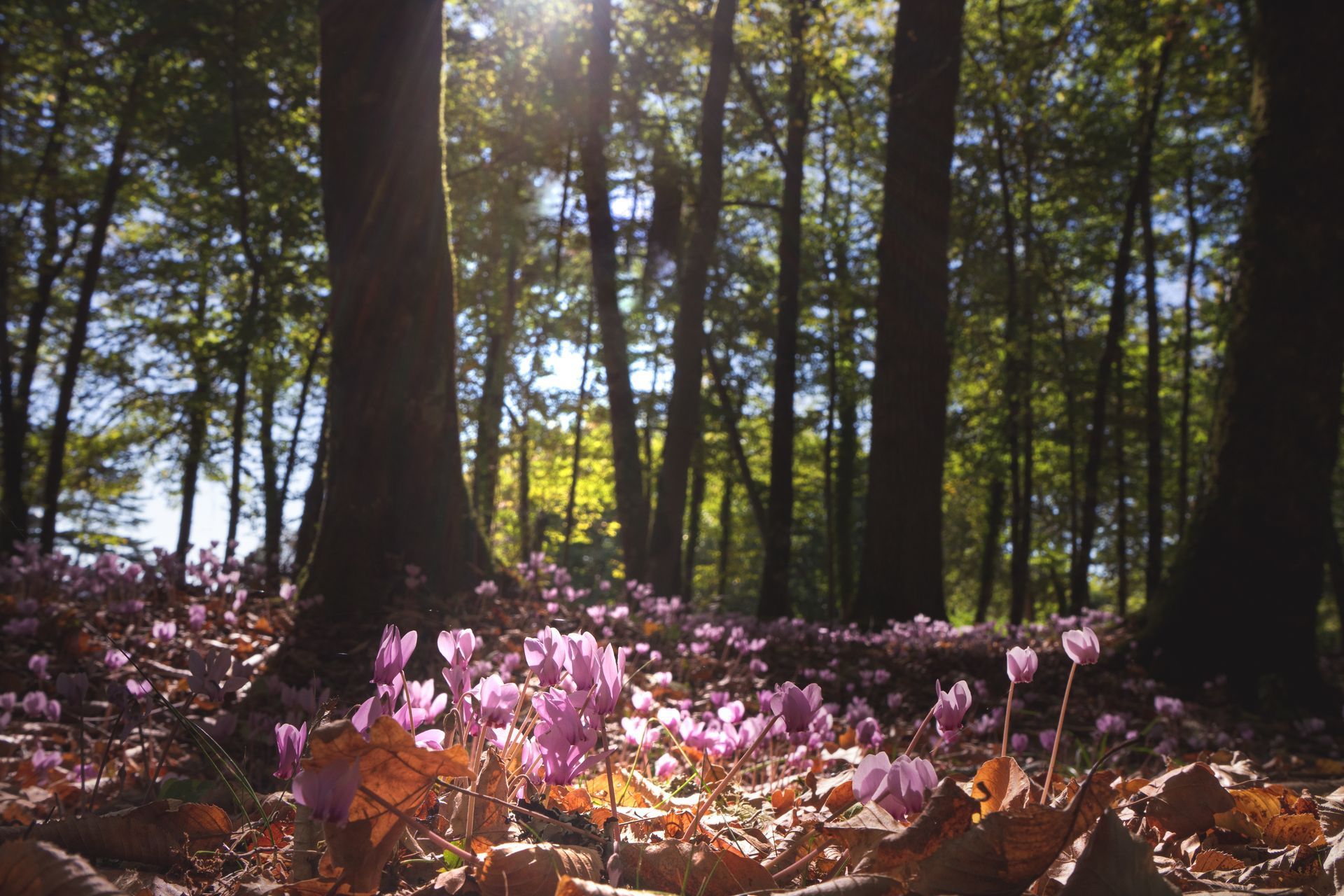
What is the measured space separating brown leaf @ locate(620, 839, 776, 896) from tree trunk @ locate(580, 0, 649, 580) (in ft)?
34.1

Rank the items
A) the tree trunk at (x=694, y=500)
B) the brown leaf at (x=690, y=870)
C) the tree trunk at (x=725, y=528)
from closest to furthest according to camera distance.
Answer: the brown leaf at (x=690, y=870) < the tree trunk at (x=694, y=500) < the tree trunk at (x=725, y=528)

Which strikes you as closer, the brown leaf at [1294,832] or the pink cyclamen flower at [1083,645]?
the pink cyclamen flower at [1083,645]

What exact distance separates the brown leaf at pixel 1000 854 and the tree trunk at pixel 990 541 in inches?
863

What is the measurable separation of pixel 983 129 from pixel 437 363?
52.5ft

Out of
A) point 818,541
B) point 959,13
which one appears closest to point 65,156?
point 959,13

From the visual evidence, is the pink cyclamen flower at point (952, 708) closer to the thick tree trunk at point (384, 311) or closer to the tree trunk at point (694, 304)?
the thick tree trunk at point (384, 311)

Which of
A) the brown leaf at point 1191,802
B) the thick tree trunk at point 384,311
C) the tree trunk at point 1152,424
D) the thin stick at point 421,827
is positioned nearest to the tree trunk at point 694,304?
the thick tree trunk at point 384,311

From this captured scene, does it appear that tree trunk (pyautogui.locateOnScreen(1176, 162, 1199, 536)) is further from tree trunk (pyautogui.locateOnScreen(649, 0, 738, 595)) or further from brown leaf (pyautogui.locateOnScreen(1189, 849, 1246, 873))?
brown leaf (pyautogui.locateOnScreen(1189, 849, 1246, 873))

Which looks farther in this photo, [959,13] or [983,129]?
[983,129]

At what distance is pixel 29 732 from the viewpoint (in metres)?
3.70

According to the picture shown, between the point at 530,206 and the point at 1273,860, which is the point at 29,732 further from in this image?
the point at 530,206

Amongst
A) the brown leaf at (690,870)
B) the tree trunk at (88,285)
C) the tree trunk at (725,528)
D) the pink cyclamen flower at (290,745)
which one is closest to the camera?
the brown leaf at (690,870)

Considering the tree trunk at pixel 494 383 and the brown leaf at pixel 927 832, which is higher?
the tree trunk at pixel 494 383

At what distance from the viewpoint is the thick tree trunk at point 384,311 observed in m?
6.03
